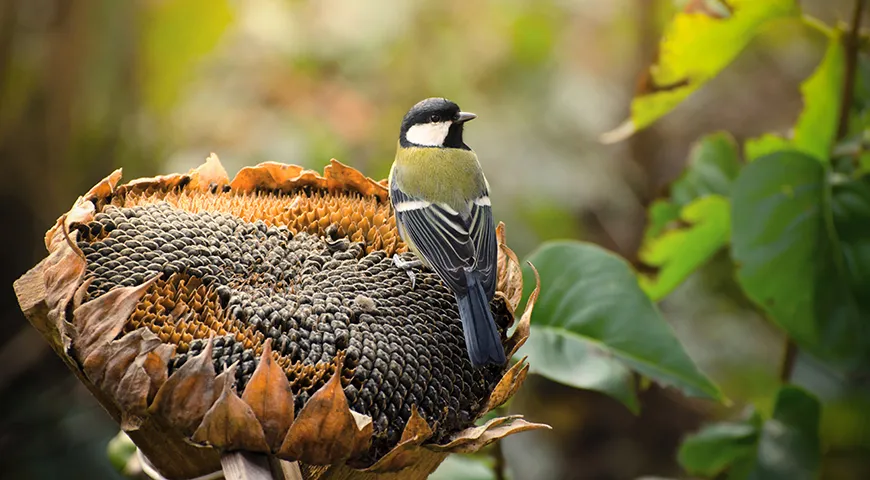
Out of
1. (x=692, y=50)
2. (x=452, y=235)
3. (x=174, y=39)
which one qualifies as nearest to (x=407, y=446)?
(x=452, y=235)

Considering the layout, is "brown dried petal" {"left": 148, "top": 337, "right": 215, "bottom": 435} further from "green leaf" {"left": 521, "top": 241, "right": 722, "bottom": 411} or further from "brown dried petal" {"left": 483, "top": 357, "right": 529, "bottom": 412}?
"green leaf" {"left": 521, "top": 241, "right": 722, "bottom": 411}

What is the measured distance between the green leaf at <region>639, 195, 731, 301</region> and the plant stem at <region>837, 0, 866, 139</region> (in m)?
0.24

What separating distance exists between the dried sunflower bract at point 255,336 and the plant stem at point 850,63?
2.80 feet

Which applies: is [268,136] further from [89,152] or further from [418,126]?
[418,126]

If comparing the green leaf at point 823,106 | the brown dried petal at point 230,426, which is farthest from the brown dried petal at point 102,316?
the green leaf at point 823,106

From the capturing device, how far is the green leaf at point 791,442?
4.73 feet

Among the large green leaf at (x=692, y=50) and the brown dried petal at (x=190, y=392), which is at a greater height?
the large green leaf at (x=692, y=50)

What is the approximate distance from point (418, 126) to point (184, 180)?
39 centimetres

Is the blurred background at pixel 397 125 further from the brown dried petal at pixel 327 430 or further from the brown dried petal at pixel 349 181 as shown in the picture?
the brown dried petal at pixel 327 430

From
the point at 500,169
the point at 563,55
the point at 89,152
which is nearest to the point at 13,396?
the point at 89,152

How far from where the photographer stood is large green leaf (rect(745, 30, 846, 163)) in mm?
1461

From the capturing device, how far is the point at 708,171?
164 cm

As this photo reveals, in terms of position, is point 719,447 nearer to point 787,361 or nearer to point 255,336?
point 787,361

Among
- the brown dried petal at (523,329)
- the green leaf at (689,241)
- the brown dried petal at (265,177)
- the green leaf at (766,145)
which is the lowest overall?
the green leaf at (689,241)
